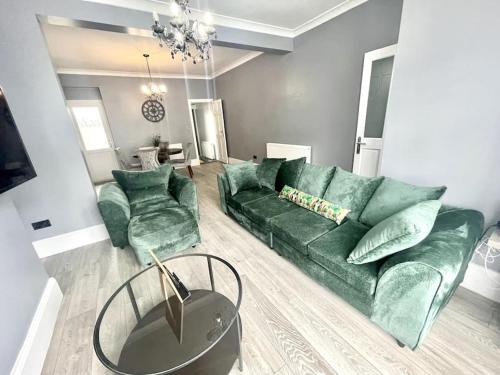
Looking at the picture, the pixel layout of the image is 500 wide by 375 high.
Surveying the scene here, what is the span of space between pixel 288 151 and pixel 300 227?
2.47 metres

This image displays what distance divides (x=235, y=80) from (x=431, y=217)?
511cm

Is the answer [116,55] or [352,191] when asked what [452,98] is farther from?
[116,55]

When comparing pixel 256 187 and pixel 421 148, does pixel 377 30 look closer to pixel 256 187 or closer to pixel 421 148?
pixel 421 148

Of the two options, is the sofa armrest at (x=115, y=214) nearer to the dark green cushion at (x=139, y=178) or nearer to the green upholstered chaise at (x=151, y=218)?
the green upholstered chaise at (x=151, y=218)

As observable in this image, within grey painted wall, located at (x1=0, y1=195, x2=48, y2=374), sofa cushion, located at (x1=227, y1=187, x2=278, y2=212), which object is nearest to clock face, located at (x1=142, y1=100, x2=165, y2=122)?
sofa cushion, located at (x1=227, y1=187, x2=278, y2=212)

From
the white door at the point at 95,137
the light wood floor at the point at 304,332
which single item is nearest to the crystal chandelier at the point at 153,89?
the white door at the point at 95,137

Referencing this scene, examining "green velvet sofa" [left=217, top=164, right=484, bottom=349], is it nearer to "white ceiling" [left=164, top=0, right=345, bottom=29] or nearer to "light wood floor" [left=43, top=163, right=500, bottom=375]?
"light wood floor" [left=43, top=163, right=500, bottom=375]

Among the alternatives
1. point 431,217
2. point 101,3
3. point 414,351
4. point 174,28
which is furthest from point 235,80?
point 414,351

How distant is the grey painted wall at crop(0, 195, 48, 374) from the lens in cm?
109

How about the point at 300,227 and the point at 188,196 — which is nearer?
the point at 300,227

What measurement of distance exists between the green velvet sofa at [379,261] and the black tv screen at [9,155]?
6.10 feet

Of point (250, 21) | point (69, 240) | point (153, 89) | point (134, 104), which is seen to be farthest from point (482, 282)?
point (134, 104)

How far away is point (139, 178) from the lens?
2.62 m

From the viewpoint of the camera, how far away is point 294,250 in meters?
1.83
